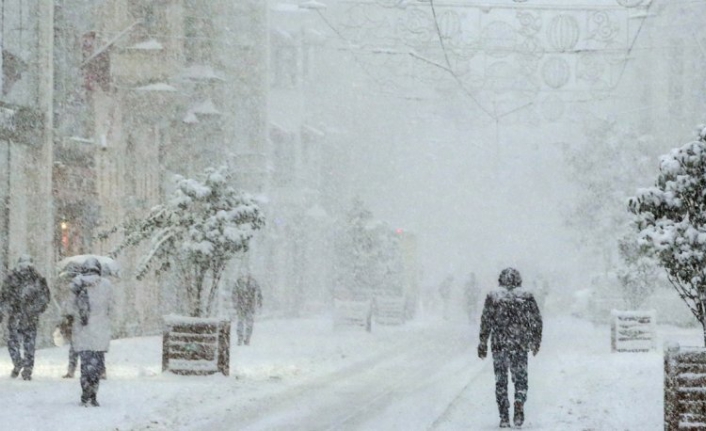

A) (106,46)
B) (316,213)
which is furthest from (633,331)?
(316,213)

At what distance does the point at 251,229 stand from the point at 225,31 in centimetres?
2390

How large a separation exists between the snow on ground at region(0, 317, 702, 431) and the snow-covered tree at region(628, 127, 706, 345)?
185cm

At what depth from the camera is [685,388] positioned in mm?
12906

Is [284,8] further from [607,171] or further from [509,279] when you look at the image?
[509,279]

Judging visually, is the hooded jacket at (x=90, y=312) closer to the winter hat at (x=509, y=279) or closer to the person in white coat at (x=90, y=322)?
the person in white coat at (x=90, y=322)

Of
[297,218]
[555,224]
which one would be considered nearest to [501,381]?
[297,218]

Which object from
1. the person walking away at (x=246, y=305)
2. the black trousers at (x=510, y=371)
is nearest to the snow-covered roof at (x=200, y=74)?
the person walking away at (x=246, y=305)

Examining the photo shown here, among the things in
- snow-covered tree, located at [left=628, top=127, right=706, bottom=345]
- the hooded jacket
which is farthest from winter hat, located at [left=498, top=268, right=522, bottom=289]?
the hooded jacket

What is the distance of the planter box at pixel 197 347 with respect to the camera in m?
20.6

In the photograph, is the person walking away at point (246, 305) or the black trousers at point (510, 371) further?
the person walking away at point (246, 305)

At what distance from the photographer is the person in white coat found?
15.8 metres

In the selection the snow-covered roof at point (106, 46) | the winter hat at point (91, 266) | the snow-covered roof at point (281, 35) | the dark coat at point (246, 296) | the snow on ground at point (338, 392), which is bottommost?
the snow on ground at point (338, 392)

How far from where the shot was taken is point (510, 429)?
14.3 meters

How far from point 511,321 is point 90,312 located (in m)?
5.27
